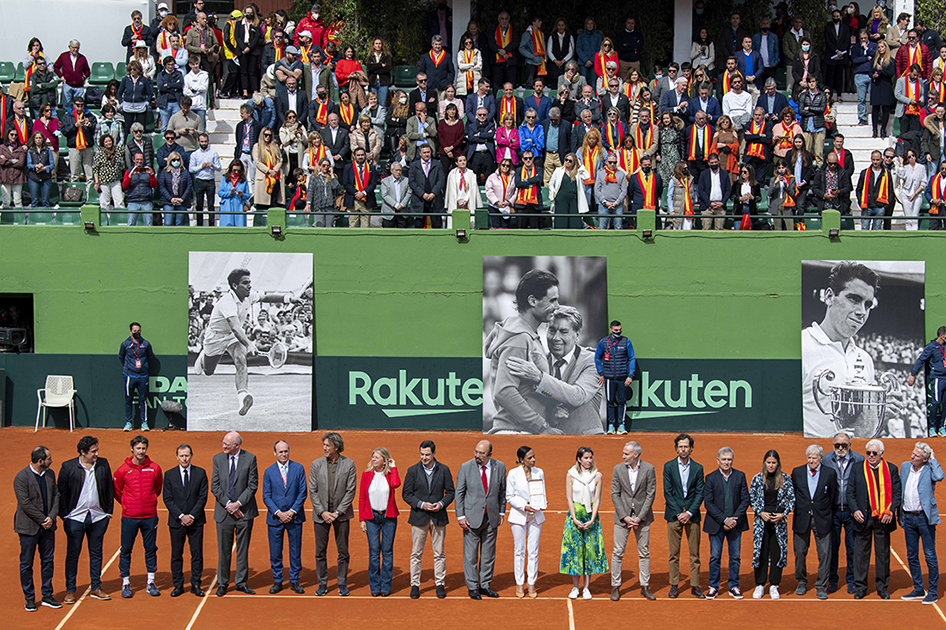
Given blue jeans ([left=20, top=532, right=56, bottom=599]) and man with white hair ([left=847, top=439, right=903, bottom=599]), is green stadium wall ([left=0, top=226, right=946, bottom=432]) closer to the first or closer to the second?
man with white hair ([left=847, top=439, right=903, bottom=599])

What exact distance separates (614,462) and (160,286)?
8729 mm

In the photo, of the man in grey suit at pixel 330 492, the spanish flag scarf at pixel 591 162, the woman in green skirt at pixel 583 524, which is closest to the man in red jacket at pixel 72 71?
the spanish flag scarf at pixel 591 162

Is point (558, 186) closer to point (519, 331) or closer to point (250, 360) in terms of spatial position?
point (519, 331)

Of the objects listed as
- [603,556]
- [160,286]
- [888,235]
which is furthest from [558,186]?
[603,556]

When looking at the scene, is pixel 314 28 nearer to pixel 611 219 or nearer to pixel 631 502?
pixel 611 219

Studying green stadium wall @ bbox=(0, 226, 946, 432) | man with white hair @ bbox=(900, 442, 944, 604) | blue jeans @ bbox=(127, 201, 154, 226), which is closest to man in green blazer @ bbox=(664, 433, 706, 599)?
man with white hair @ bbox=(900, 442, 944, 604)

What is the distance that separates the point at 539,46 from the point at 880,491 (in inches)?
605

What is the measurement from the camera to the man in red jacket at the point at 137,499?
39.4ft

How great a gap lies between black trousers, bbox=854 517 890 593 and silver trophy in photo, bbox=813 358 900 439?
8.04 meters

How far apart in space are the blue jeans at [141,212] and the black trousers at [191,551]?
32.1ft

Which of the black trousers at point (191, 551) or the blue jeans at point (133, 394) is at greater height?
the blue jeans at point (133, 394)

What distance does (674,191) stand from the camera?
21.0m

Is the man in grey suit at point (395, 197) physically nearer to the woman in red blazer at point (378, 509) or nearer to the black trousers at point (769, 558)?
the woman in red blazer at point (378, 509)

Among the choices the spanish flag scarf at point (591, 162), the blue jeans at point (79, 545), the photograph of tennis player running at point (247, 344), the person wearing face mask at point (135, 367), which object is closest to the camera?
the blue jeans at point (79, 545)
